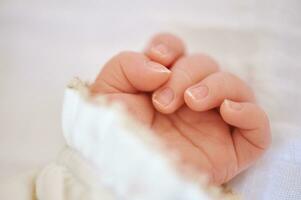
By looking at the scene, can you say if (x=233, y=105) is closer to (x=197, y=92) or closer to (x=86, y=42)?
(x=197, y=92)

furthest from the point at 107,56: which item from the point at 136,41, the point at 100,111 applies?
the point at 100,111

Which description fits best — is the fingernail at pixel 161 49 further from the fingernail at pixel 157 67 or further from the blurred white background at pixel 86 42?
the blurred white background at pixel 86 42

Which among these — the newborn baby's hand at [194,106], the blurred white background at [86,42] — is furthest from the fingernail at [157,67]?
the blurred white background at [86,42]

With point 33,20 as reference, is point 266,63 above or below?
below

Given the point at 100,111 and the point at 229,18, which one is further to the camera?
the point at 229,18

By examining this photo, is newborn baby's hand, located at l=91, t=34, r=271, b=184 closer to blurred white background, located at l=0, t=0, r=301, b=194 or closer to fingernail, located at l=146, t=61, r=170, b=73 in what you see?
fingernail, located at l=146, t=61, r=170, b=73

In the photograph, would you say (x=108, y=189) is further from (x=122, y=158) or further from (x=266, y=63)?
(x=266, y=63)

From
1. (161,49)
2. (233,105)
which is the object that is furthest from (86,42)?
(233,105)
